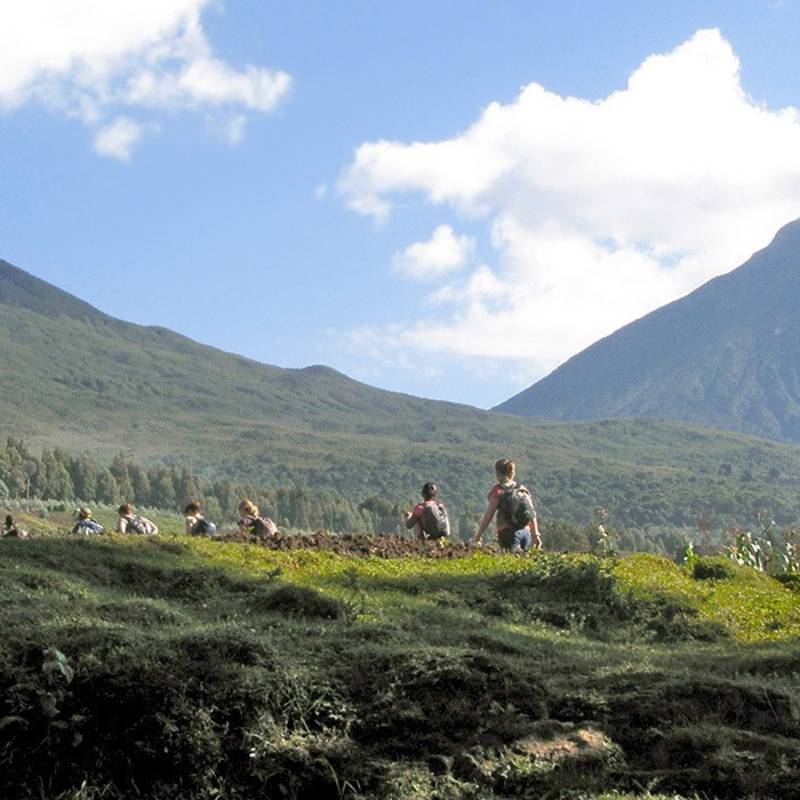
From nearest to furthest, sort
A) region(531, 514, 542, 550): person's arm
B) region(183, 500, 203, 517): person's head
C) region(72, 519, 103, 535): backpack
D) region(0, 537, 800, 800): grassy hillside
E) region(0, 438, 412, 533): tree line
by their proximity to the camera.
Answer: region(0, 537, 800, 800): grassy hillside
region(531, 514, 542, 550): person's arm
region(72, 519, 103, 535): backpack
region(183, 500, 203, 517): person's head
region(0, 438, 412, 533): tree line

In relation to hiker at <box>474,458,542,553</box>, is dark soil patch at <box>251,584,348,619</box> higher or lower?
lower

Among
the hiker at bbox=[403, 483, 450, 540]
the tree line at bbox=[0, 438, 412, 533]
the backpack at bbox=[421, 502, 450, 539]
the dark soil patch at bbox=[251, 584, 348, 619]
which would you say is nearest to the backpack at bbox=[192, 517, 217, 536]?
the hiker at bbox=[403, 483, 450, 540]

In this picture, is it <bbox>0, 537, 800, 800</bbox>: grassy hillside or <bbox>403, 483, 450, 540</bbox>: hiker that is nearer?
<bbox>0, 537, 800, 800</bbox>: grassy hillside

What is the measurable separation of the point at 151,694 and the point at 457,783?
1.94 metres

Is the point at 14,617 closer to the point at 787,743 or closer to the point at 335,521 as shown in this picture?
the point at 787,743

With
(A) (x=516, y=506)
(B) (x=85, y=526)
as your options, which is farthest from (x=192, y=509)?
(A) (x=516, y=506)

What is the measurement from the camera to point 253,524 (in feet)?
67.4

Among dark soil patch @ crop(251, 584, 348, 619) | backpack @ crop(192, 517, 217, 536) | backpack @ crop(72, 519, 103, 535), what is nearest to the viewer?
dark soil patch @ crop(251, 584, 348, 619)

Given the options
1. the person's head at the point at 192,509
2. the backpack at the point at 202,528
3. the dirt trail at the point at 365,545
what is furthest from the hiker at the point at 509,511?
the person's head at the point at 192,509

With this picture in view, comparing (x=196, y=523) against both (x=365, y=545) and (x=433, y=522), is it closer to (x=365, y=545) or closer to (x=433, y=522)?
(x=365, y=545)

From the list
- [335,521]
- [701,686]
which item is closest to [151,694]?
[701,686]

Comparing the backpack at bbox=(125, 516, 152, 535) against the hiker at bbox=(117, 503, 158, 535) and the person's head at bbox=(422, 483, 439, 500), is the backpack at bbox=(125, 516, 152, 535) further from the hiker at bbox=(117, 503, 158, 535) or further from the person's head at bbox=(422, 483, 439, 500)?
the person's head at bbox=(422, 483, 439, 500)

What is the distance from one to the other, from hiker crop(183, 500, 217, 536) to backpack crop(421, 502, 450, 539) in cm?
341

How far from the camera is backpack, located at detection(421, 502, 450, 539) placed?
805 inches
